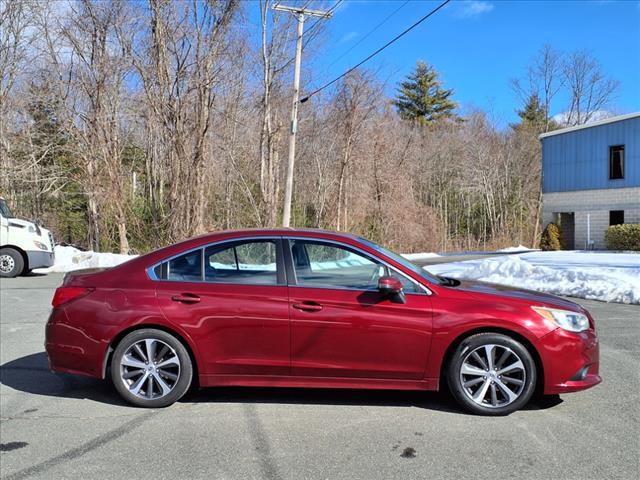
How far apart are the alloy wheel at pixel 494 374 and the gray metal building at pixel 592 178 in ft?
82.5

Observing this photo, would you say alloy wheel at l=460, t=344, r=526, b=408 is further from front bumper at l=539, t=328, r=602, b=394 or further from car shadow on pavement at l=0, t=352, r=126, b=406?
car shadow on pavement at l=0, t=352, r=126, b=406

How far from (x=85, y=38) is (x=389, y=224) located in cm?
1707

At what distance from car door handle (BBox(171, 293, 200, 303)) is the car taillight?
0.79m

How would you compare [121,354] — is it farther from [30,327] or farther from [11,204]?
[11,204]

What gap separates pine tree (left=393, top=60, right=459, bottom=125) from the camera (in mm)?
53281

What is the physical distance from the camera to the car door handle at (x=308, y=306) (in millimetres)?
4363

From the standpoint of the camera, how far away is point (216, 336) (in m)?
4.44

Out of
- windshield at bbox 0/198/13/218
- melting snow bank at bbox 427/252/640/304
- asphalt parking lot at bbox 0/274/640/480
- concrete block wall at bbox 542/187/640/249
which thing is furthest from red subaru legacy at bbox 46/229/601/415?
concrete block wall at bbox 542/187/640/249

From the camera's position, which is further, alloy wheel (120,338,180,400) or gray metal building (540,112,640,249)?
gray metal building (540,112,640,249)

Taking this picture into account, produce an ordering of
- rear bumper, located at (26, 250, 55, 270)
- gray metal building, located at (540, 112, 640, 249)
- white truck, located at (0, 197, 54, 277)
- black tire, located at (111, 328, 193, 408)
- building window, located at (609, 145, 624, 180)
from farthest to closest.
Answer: building window, located at (609, 145, 624, 180), gray metal building, located at (540, 112, 640, 249), rear bumper, located at (26, 250, 55, 270), white truck, located at (0, 197, 54, 277), black tire, located at (111, 328, 193, 408)

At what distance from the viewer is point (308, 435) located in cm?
393

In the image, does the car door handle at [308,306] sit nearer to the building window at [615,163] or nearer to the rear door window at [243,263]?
the rear door window at [243,263]

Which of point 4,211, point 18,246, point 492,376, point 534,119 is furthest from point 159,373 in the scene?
point 534,119

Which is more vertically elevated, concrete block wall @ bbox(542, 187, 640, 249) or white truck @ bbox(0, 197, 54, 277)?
concrete block wall @ bbox(542, 187, 640, 249)
